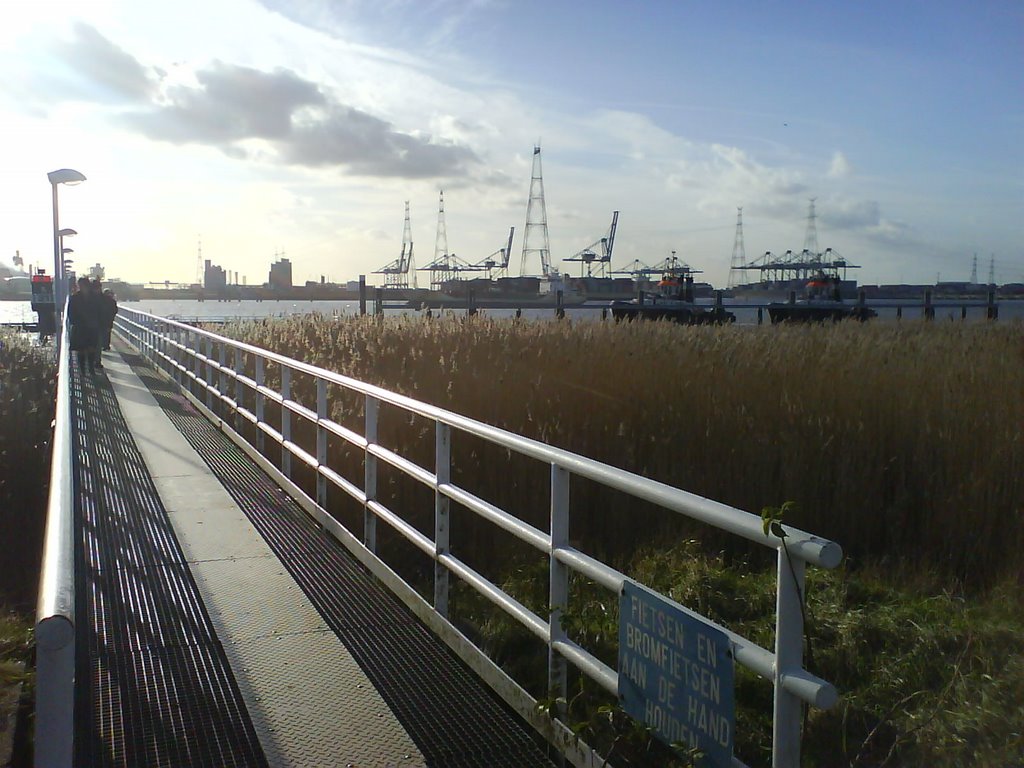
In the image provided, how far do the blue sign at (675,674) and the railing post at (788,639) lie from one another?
18 centimetres

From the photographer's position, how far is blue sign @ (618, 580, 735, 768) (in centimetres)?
309

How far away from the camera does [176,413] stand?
47.4 feet

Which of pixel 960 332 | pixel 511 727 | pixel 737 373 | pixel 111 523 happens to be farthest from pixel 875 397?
pixel 960 332

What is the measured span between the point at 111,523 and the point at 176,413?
709 centimetres

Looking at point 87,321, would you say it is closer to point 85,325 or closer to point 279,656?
point 85,325

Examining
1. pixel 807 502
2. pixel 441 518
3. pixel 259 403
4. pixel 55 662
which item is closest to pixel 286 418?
pixel 259 403

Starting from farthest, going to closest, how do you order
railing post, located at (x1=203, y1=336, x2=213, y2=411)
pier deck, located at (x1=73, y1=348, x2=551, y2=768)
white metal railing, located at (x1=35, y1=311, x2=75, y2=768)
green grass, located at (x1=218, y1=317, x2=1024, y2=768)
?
railing post, located at (x1=203, y1=336, x2=213, y2=411), green grass, located at (x1=218, y1=317, x2=1024, y2=768), pier deck, located at (x1=73, y1=348, x2=551, y2=768), white metal railing, located at (x1=35, y1=311, x2=75, y2=768)

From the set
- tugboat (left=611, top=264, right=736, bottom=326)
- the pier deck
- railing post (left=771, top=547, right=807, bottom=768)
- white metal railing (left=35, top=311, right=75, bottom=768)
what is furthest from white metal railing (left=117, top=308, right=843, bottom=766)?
tugboat (left=611, top=264, right=736, bottom=326)

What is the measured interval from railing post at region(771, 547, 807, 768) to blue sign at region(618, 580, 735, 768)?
18 cm

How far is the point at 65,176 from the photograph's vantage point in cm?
2373

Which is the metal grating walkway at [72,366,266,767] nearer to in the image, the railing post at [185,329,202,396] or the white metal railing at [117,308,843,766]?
the white metal railing at [117,308,843,766]

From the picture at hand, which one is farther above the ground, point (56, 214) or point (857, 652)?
point (56, 214)

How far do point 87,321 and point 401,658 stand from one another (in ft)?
51.3

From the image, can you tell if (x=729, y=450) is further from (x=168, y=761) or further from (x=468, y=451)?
(x=168, y=761)
